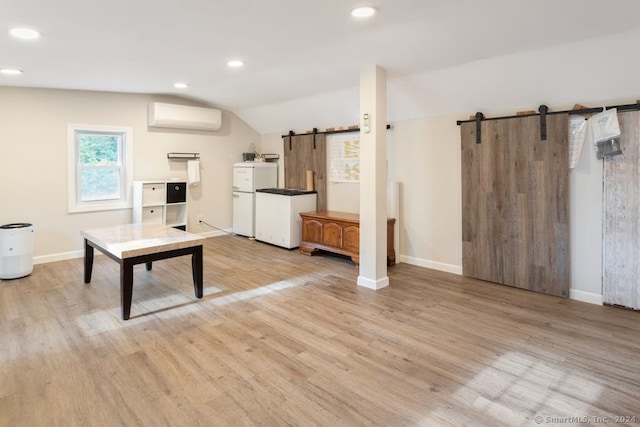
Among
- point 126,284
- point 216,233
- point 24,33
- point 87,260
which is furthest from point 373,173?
point 216,233

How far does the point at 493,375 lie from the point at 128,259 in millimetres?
2895

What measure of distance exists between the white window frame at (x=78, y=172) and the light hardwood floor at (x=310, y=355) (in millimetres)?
1438

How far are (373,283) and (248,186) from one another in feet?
11.2

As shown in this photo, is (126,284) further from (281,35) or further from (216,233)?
(216,233)

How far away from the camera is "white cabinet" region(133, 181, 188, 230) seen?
5594 mm

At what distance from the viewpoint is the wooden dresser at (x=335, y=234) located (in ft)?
16.1

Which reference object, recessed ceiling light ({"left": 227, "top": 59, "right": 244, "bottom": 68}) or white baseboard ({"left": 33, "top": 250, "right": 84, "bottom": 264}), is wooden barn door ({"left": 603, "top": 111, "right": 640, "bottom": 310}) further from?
white baseboard ({"left": 33, "top": 250, "right": 84, "bottom": 264})

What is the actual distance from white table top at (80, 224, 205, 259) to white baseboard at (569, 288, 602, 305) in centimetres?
368

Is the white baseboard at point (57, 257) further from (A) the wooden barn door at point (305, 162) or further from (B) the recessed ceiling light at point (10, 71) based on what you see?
(A) the wooden barn door at point (305, 162)

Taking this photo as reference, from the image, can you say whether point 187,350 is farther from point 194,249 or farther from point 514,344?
point 514,344

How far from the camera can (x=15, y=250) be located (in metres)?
4.27

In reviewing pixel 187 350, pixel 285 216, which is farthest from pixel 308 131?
pixel 187 350

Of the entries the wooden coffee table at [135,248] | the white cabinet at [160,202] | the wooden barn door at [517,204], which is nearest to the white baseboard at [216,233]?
the white cabinet at [160,202]

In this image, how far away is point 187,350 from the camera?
2.70m
